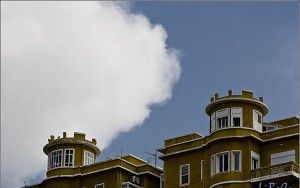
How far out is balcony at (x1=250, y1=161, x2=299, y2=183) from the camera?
83938mm

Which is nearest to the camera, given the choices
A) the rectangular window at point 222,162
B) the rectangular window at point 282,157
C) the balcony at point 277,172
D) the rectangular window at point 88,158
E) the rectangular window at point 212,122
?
the balcony at point 277,172

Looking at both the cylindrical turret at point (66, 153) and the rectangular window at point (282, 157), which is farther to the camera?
the cylindrical turret at point (66, 153)

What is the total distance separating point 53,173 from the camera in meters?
101

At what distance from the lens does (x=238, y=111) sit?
3516 inches

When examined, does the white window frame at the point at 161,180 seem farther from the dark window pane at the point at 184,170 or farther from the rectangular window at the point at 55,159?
the rectangular window at the point at 55,159

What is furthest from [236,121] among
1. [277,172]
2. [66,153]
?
[66,153]

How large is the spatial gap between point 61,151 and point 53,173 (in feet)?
8.16

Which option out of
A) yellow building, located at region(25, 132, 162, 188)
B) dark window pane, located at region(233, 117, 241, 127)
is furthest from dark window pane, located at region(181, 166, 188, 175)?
dark window pane, located at region(233, 117, 241, 127)

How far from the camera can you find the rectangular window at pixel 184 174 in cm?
9275

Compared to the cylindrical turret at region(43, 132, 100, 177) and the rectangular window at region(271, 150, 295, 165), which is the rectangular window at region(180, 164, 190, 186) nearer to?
the rectangular window at region(271, 150, 295, 165)

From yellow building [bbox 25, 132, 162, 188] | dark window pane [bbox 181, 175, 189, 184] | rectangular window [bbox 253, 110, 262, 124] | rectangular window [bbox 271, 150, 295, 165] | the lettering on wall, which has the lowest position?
the lettering on wall

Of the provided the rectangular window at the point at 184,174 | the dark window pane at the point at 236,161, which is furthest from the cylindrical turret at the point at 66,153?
the dark window pane at the point at 236,161

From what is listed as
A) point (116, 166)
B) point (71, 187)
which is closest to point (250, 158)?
point (116, 166)

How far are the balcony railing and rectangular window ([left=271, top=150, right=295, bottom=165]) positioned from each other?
1873 mm
